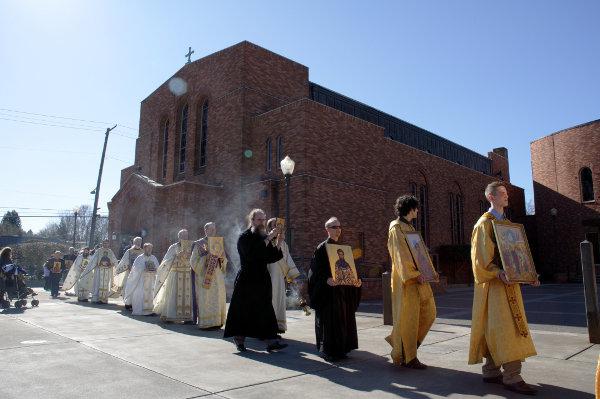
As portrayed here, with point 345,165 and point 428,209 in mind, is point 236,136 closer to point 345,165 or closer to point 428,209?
point 345,165

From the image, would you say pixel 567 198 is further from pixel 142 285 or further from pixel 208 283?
pixel 208 283

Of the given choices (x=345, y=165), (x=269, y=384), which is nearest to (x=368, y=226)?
(x=345, y=165)

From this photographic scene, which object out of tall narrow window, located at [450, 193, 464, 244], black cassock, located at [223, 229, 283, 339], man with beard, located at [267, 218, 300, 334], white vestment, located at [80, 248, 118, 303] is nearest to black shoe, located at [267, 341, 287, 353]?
black cassock, located at [223, 229, 283, 339]

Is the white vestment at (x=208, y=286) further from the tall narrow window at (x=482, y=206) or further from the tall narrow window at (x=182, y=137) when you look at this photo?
the tall narrow window at (x=482, y=206)

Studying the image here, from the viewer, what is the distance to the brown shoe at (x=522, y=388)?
4020 millimetres

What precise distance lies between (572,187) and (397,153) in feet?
47.7

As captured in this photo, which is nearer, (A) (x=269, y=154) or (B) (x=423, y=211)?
(A) (x=269, y=154)

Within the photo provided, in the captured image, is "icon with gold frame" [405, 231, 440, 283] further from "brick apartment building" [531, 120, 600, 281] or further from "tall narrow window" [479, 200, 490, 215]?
"tall narrow window" [479, 200, 490, 215]

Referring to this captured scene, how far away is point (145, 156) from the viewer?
2861cm

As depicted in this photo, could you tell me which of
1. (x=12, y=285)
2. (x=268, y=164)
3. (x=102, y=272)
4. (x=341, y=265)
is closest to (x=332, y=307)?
(x=341, y=265)

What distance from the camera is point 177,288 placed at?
943 cm

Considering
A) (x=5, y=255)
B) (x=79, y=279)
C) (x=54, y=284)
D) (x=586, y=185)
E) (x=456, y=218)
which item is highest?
(x=586, y=185)

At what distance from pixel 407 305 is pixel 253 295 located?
225 centimetres

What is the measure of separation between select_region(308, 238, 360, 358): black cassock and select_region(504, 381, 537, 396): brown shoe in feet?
6.69
